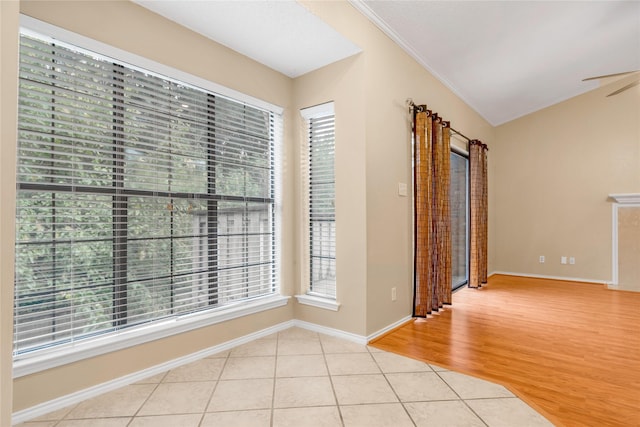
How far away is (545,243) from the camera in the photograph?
5422 mm

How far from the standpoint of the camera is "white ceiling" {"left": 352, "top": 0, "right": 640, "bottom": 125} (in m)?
2.77

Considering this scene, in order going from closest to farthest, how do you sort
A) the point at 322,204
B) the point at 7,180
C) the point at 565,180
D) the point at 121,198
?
1. the point at 7,180
2. the point at 121,198
3. the point at 322,204
4. the point at 565,180

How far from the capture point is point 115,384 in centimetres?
197

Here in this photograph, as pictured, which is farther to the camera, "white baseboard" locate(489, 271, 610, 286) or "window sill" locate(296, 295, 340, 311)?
"white baseboard" locate(489, 271, 610, 286)

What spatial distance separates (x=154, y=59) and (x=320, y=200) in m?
1.73

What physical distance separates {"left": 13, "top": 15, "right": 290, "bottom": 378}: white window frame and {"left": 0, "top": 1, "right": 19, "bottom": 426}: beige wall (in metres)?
0.89

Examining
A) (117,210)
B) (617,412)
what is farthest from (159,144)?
(617,412)

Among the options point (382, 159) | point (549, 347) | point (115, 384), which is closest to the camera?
point (115, 384)

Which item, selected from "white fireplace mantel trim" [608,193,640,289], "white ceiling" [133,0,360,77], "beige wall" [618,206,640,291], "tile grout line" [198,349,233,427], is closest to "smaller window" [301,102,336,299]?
"white ceiling" [133,0,360,77]

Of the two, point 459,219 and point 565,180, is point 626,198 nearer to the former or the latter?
point 565,180

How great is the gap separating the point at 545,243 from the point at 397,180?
155 inches

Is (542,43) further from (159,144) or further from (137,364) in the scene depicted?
(137,364)

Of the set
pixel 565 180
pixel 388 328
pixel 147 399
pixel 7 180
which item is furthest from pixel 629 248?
pixel 7 180

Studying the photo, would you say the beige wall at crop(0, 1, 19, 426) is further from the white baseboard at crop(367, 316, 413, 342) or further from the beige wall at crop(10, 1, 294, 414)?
the white baseboard at crop(367, 316, 413, 342)
